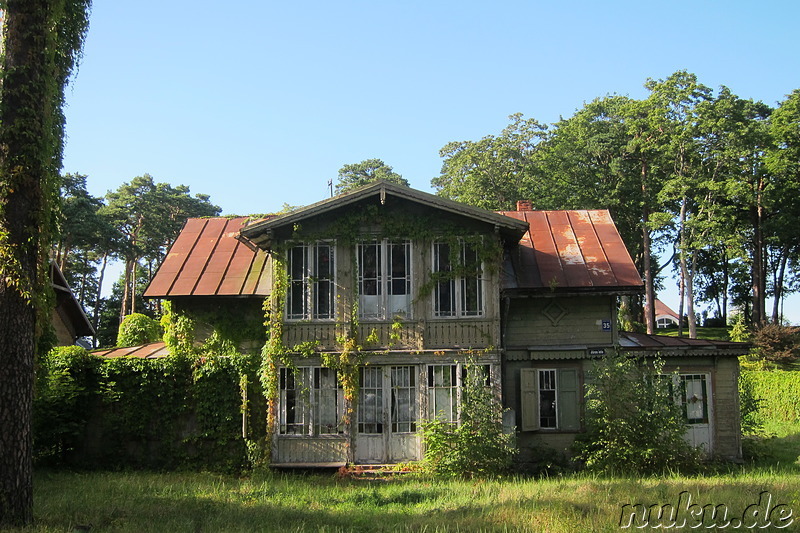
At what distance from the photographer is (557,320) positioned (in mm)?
19219

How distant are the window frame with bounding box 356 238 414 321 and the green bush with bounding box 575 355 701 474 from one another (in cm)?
512

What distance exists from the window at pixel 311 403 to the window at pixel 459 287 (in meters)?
3.26

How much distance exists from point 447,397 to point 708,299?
155 feet

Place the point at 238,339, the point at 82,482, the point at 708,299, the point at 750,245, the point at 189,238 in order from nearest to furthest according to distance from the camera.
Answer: the point at 82,482 → the point at 238,339 → the point at 189,238 → the point at 750,245 → the point at 708,299

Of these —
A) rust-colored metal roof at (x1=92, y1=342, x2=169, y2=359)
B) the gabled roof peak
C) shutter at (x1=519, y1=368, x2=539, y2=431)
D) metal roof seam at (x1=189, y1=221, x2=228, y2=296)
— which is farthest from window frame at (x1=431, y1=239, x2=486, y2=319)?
rust-colored metal roof at (x1=92, y1=342, x2=169, y2=359)

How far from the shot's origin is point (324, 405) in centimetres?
1797

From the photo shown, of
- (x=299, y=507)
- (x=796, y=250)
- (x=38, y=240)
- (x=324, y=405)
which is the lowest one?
(x=299, y=507)

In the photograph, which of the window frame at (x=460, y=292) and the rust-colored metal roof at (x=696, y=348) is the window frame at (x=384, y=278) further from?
the rust-colored metal roof at (x=696, y=348)

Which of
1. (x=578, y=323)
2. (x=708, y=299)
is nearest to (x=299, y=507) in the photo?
(x=578, y=323)

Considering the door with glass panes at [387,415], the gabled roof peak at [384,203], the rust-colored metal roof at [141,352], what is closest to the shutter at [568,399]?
the door with glass panes at [387,415]

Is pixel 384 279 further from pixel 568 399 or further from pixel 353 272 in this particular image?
pixel 568 399

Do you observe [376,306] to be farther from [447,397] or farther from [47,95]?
[47,95]

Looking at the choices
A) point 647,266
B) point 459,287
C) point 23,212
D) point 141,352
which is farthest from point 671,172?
point 23,212

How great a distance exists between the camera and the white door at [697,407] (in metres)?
18.7
